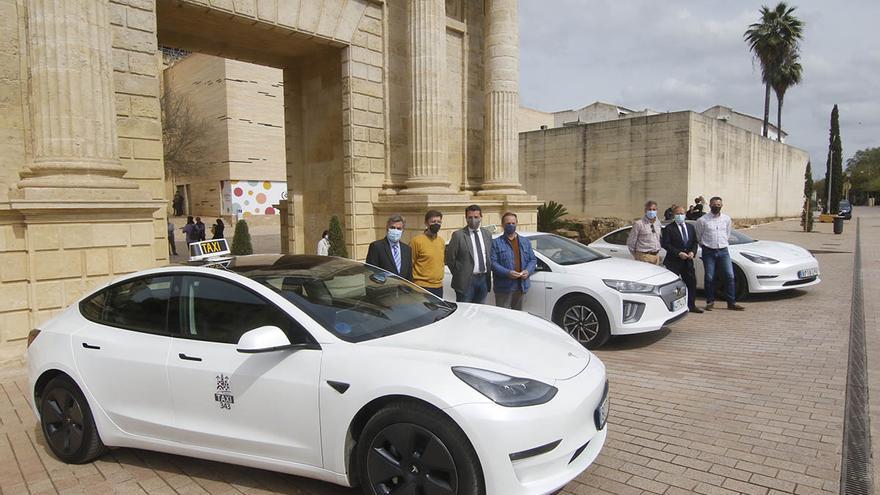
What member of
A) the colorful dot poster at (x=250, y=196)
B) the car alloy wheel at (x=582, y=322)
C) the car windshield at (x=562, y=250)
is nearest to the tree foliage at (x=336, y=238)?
the car windshield at (x=562, y=250)

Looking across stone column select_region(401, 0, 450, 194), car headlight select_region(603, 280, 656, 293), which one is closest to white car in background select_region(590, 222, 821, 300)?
car headlight select_region(603, 280, 656, 293)

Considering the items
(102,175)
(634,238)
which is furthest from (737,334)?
(102,175)

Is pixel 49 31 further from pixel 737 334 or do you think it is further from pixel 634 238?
pixel 737 334

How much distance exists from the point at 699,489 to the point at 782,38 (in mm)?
51800

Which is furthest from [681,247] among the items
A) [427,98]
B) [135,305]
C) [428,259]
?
[135,305]

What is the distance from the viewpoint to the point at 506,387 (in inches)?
113

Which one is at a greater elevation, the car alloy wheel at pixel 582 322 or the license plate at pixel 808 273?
the license plate at pixel 808 273

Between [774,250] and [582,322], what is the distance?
17.8ft

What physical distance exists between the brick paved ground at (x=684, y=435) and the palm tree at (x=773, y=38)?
45.0m

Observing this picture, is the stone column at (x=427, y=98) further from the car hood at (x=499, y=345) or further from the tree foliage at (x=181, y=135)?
the tree foliage at (x=181, y=135)

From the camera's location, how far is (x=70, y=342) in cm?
392

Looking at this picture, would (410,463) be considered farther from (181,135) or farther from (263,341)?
(181,135)

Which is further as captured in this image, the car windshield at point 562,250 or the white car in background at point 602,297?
the car windshield at point 562,250

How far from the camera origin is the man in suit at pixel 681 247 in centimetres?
856
